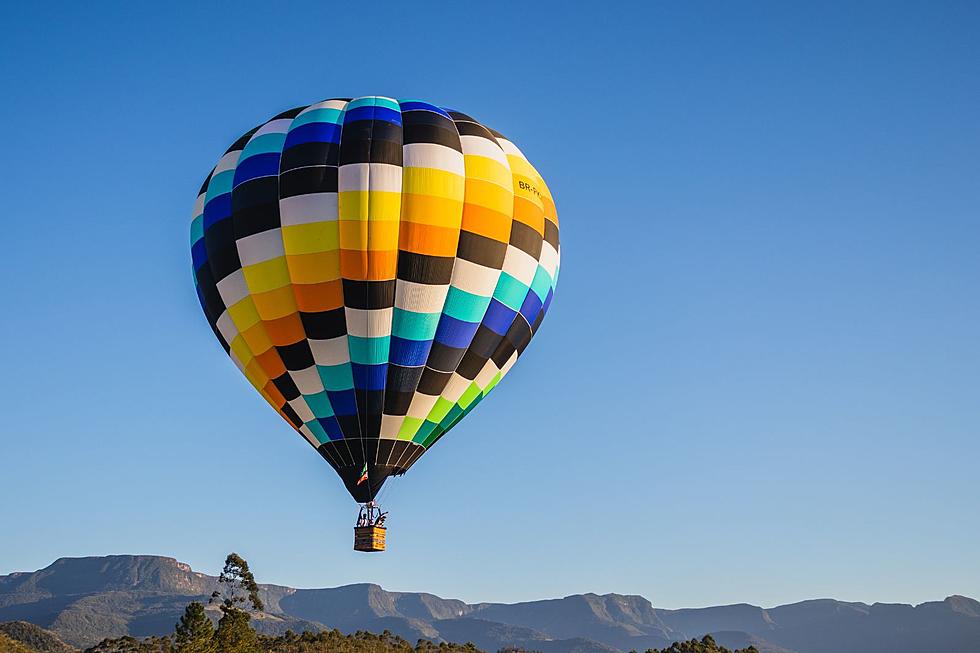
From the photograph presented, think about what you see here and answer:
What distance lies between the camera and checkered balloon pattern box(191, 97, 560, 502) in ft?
93.0

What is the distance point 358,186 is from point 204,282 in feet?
19.7

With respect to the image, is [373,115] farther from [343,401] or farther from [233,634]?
[233,634]

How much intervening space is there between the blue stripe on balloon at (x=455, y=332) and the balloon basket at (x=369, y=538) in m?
5.26

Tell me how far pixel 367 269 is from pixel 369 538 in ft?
23.1

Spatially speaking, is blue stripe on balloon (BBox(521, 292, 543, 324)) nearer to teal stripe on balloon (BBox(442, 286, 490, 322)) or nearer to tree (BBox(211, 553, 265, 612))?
teal stripe on balloon (BBox(442, 286, 490, 322))

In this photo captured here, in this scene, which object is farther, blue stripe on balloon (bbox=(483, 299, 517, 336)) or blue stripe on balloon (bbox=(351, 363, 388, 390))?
blue stripe on balloon (bbox=(483, 299, 517, 336))

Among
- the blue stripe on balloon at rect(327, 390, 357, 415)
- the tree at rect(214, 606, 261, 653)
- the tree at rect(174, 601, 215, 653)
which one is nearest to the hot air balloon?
the blue stripe on balloon at rect(327, 390, 357, 415)

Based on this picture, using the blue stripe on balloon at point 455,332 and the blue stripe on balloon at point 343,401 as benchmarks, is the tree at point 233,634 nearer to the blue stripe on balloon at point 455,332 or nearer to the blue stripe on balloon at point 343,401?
the blue stripe on balloon at point 343,401

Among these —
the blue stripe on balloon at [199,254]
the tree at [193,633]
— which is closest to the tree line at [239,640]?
the tree at [193,633]

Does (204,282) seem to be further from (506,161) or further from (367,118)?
(506,161)

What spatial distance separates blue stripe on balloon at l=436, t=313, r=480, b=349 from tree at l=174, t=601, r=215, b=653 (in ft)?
135

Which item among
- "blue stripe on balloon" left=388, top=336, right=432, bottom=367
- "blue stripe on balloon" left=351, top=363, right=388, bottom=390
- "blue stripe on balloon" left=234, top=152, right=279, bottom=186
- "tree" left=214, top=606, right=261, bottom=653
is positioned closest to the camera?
"blue stripe on balloon" left=351, top=363, right=388, bottom=390

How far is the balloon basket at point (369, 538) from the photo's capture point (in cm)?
2850

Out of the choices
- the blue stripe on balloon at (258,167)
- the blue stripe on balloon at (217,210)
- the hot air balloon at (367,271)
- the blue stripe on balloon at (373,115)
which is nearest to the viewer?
the hot air balloon at (367,271)
